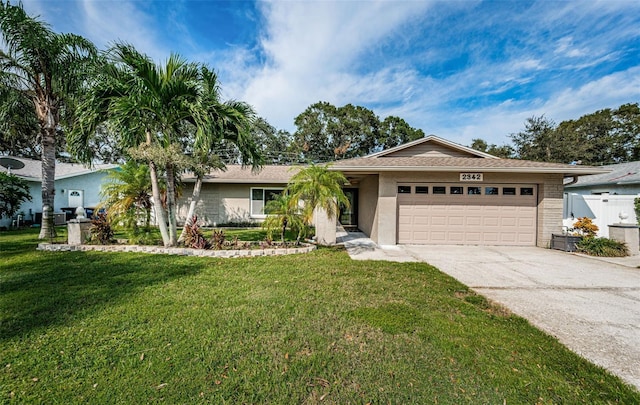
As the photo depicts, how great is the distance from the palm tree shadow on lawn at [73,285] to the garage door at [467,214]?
6.94 meters

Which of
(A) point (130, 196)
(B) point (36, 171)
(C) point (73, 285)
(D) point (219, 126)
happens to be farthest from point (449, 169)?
(B) point (36, 171)

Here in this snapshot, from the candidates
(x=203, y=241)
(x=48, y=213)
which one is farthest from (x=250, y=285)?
(x=48, y=213)

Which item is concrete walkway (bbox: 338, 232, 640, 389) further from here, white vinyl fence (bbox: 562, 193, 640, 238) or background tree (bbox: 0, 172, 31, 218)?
background tree (bbox: 0, 172, 31, 218)

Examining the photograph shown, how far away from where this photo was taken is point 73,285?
14.5 feet

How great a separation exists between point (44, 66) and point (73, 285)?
7741 mm

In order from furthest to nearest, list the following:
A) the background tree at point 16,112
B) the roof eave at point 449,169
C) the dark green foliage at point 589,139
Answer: the dark green foliage at point 589,139, the background tree at point 16,112, the roof eave at point 449,169

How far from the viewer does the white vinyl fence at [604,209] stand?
9.81 metres

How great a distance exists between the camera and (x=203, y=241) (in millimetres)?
7176

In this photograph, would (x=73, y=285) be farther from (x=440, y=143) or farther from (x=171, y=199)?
(x=440, y=143)

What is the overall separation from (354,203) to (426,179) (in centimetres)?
557

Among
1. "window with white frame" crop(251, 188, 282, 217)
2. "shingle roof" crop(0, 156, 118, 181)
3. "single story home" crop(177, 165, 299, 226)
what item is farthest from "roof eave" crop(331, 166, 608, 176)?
"shingle roof" crop(0, 156, 118, 181)

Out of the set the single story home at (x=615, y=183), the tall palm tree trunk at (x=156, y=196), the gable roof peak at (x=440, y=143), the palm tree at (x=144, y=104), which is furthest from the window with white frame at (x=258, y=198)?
the single story home at (x=615, y=183)

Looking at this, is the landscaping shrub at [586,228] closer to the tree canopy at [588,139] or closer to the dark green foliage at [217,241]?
the dark green foliage at [217,241]

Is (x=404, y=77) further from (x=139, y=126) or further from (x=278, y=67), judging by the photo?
(x=139, y=126)
